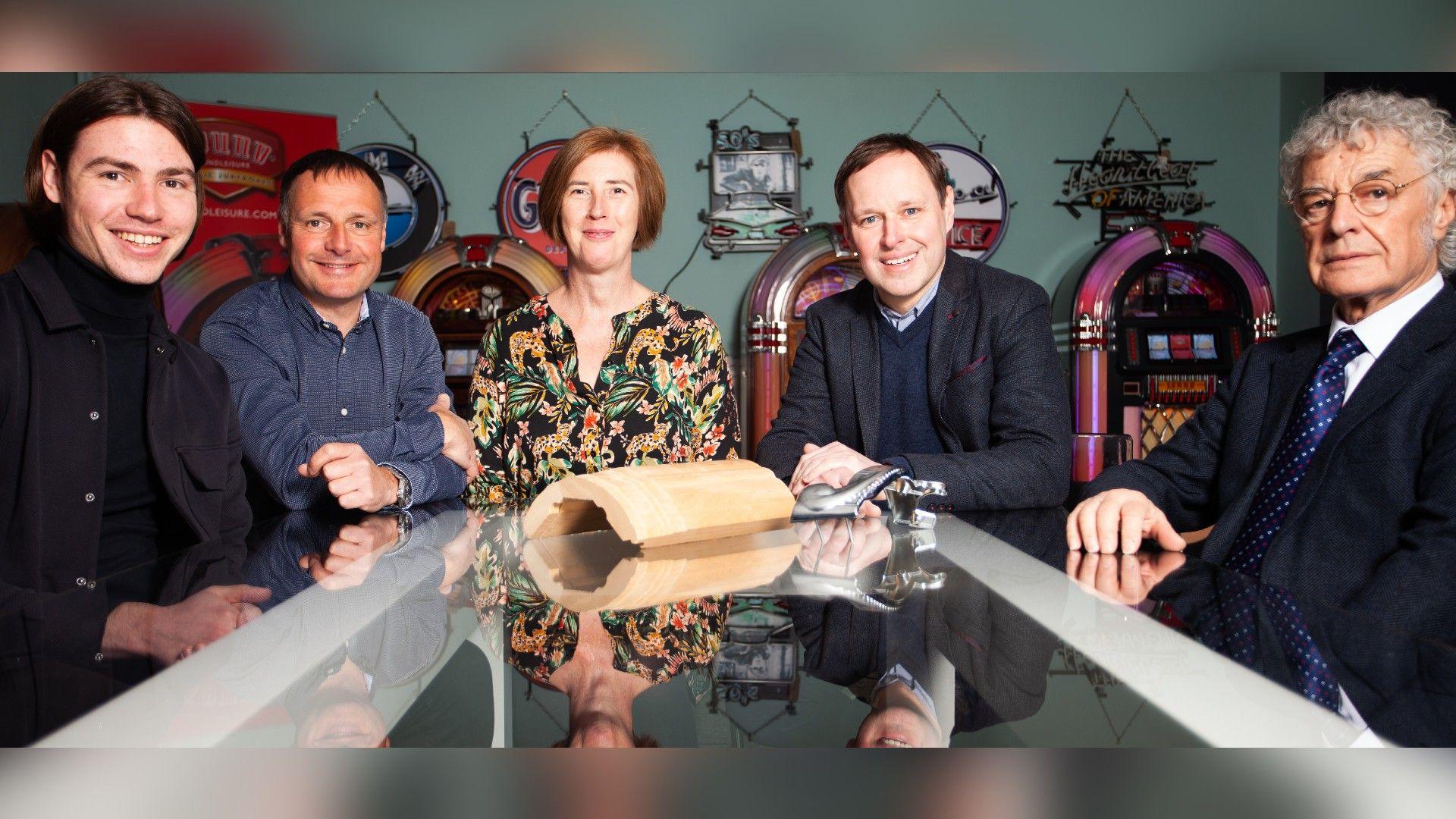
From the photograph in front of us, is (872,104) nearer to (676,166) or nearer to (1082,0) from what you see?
(676,166)

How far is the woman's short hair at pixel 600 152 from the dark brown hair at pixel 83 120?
74 cm

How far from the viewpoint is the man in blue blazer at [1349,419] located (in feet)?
4.65

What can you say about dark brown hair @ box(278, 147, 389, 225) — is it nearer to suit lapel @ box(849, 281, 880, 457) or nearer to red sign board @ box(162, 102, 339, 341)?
suit lapel @ box(849, 281, 880, 457)

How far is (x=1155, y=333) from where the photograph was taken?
4945 mm

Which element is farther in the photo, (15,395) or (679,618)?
(15,395)

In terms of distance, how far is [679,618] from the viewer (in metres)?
0.80

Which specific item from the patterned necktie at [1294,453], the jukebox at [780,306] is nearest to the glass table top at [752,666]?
the patterned necktie at [1294,453]

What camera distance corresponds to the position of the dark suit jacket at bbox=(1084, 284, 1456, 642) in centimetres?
135

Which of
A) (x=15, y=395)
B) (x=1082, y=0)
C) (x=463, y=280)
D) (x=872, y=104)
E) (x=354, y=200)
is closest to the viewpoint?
(x=15, y=395)

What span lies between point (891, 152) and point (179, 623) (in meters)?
1.87

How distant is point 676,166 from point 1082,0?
2.21 meters

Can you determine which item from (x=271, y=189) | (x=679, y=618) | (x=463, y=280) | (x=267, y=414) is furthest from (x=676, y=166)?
(x=679, y=618)

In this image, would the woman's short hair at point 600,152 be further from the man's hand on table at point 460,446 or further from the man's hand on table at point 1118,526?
the man's hand on table at point 1118,526

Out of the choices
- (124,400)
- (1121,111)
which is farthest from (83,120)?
(1121,111)
